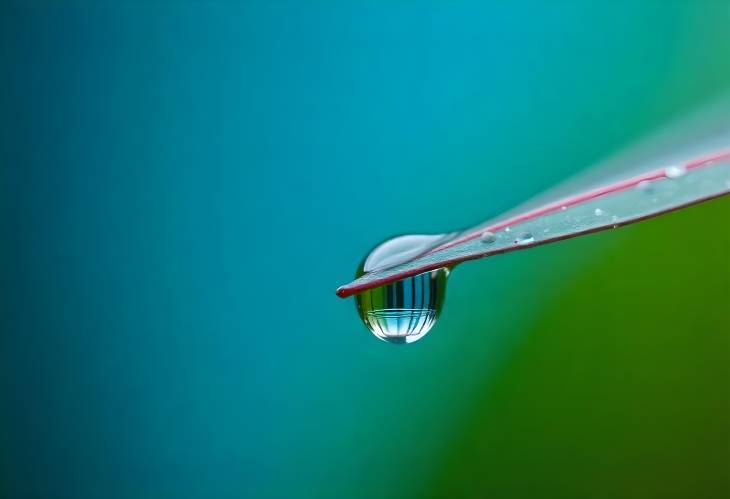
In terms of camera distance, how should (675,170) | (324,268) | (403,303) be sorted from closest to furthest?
(675,170) < (403,303) < (324,268)

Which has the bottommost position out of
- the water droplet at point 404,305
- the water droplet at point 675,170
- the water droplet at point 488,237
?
the water droplet at point 404,305

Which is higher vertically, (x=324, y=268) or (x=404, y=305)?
(x=324, y=268)

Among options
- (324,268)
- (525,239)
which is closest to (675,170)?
(525,239)

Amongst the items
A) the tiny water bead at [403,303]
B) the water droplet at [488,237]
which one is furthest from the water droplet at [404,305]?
the water droplet at [488,237]

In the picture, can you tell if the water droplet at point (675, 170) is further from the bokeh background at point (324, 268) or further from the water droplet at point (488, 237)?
the bokeh background at point (324, 268)

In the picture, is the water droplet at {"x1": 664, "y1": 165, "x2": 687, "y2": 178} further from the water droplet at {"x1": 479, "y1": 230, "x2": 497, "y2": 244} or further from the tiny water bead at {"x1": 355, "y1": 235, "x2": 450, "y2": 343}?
the tiny water bead at {"x1": 355, "y1": 235, "x2": 450, "y2": 343}

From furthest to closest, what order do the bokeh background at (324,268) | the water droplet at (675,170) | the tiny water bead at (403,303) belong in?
1. the bokeh background at (324,268)
2. the tiny water bead at (403,303)
3. the water droplet at (675,170)

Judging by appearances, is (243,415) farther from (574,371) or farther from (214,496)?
(574,371)

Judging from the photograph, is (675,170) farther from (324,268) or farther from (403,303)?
(324,268)
